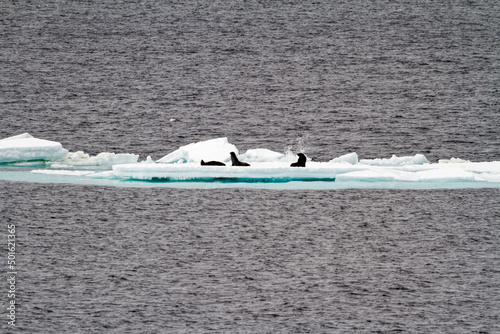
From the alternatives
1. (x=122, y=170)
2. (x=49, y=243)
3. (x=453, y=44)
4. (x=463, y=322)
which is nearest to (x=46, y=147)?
(x=122, y=170)

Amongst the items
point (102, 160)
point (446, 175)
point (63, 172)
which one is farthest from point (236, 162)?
point (446, 175)

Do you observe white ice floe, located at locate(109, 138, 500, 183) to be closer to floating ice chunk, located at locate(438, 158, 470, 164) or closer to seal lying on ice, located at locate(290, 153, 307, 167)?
seal lying on ice, located at locate(290, 153, 307, 167)

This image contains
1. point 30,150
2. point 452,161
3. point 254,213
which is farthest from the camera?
point 30,150

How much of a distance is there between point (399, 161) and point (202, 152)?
2.39m

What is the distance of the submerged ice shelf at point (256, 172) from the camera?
23.6ft

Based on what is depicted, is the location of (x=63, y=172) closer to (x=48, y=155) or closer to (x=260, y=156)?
(x=48, y=155)

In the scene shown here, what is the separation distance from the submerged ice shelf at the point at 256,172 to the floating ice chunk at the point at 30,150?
6cm

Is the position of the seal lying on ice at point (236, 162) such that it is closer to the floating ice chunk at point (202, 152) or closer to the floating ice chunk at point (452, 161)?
the floating ice chunk at point (202, 152)

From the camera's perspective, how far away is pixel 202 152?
26.7ft

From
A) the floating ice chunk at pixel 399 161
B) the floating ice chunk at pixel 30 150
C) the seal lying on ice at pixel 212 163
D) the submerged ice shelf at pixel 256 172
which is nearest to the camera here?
the submerged ice shelf at pixel 256 172

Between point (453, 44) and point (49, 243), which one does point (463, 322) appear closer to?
point (49, 243)

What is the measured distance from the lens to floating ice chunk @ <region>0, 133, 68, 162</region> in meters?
8.41

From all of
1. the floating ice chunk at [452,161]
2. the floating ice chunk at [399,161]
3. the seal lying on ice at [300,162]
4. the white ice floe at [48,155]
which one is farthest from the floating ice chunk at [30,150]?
the floating ice chunk at [452,161]

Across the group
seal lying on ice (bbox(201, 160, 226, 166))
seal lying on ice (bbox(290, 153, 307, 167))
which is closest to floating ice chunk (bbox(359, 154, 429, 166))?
seal lying on ice (bbox(290, 153, 307, 167))
